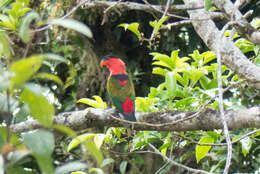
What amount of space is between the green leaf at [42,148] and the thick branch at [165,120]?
1089 millimetres

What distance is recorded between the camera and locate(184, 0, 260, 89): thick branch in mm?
1977

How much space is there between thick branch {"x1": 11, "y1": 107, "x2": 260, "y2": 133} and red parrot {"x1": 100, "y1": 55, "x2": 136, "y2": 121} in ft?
1.26

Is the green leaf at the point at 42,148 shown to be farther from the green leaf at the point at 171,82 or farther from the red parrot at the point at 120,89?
the red parrot at the point at 120,89

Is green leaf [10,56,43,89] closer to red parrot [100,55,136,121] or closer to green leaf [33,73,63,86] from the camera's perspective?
green leaf [33,73,63,86]

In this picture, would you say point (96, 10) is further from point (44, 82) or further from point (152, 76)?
point (44, 82)

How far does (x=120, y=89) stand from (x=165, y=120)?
1036 millimetres

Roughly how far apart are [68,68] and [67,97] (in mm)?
389

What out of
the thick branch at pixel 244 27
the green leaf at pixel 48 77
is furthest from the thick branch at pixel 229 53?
the green leaf at pixel 48 77

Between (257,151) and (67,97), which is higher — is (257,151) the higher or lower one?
the lower one

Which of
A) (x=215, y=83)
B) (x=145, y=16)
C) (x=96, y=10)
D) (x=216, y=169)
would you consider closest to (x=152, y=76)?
(x=145, y=16)

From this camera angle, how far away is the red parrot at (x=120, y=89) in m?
2.80

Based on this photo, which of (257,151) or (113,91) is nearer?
(113,91)

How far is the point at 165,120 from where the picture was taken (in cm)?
215

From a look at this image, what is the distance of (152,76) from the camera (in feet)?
13.9
